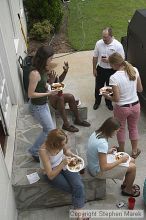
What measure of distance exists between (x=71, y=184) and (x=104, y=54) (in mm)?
2806

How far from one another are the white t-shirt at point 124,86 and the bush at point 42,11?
6909mm

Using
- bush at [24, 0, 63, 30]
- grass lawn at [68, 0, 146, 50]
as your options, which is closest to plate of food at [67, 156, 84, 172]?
grass lawn at [68, 0, 146, 50]

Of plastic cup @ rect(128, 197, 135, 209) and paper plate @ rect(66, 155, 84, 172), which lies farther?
plastic cup @ rect(128, 197, 135, 209)

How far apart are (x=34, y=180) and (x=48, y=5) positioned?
307 inches

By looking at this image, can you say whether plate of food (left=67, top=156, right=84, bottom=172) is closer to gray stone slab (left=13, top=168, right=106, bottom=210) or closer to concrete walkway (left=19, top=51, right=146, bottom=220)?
gray stone slab (left=13, top=168, right=106, bottom=210)

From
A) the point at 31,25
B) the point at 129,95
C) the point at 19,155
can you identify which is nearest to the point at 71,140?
the point at 19,155

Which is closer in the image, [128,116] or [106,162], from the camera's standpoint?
[106,162]

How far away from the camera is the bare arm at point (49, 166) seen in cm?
441

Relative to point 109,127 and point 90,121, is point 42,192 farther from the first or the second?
point 90,121

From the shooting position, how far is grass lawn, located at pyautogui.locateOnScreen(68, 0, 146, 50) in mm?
11033

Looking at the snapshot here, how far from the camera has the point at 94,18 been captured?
42.0 feet

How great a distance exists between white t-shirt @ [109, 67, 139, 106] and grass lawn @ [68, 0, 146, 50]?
531 cm

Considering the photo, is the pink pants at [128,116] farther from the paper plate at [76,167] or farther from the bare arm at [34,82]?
the bare arm at [34,82]

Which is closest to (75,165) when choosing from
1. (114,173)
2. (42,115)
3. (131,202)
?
(114,173)
